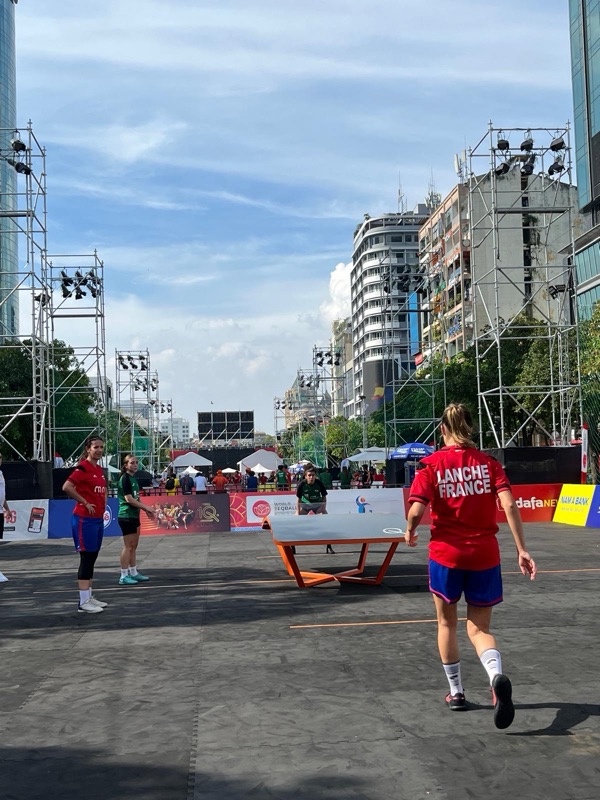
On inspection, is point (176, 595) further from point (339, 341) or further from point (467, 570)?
point (339, 341)

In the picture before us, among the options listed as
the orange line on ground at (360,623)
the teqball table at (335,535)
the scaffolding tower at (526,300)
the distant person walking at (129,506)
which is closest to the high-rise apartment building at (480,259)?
the scaffolding tower at (526,300)

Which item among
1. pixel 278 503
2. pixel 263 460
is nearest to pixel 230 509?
pixel 278 503

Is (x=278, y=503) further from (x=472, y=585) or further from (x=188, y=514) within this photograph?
(x=472, y=585)

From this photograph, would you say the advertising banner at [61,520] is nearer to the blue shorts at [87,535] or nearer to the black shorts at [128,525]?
the black shorts at [128,525]

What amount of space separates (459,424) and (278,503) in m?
19.7

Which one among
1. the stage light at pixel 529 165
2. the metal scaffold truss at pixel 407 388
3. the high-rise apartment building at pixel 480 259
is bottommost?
the metal scaffold truss at pixel 407 388

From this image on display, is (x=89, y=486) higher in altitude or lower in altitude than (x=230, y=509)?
higher

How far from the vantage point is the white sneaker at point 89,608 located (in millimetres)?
10055

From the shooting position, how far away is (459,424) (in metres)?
5.52

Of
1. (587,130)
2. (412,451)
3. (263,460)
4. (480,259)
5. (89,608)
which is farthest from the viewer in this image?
(480,259)

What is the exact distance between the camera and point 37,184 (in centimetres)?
2822

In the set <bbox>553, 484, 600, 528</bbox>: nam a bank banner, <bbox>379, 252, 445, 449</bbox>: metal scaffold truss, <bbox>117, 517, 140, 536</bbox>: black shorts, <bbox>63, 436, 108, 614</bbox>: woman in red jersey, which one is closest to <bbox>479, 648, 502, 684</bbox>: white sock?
<bbox>63, 436, 108, 614</bbox>: woman in red jersey

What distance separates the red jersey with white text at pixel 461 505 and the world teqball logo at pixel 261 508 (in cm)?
1969

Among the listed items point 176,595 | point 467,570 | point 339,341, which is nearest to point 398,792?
point 467,570
